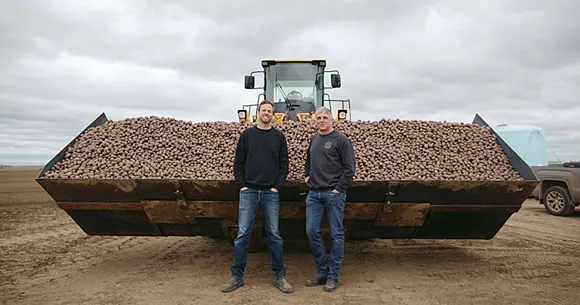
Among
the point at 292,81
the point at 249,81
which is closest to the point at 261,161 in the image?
the point at 249,81

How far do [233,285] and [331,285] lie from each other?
1.02 metres

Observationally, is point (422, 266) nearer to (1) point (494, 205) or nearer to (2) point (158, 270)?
(1) point (494, 205)

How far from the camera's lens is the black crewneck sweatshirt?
420 cm

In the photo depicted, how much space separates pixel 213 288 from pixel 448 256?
11.4 feet

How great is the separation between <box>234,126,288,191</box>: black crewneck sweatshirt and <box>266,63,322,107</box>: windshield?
4.49 meters

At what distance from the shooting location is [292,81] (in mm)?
8852

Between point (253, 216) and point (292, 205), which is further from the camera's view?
point (292, 205)

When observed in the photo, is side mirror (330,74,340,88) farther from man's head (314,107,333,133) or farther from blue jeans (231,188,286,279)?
blue jeans (231,188,286,279)

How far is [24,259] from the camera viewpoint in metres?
5.92

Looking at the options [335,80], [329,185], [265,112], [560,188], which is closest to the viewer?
[329,185]

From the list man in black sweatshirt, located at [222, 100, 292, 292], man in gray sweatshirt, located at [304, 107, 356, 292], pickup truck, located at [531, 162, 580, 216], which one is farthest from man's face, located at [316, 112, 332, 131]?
pickup truck, located at [531, 162, 580, 216]

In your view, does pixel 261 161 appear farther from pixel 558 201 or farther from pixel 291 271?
pixel 558 201

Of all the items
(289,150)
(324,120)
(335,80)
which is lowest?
(289,150)

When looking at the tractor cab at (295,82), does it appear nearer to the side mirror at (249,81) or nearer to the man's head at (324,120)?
the side mirror at (249,81)
